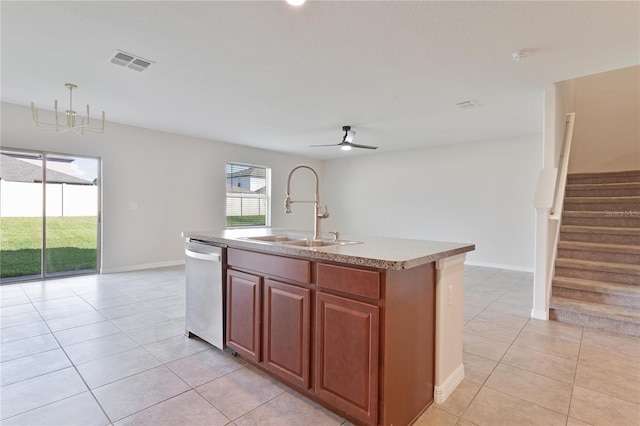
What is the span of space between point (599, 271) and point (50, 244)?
727 cm

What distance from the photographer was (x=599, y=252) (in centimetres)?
369

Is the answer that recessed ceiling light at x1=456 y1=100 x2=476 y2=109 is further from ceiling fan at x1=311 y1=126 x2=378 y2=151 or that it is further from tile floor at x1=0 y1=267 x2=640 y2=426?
tile floor at x1=0 y1=267 x2=640 y2=426

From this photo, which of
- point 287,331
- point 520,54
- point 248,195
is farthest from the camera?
point 248,195

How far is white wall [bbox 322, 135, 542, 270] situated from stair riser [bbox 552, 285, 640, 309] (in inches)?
94.9

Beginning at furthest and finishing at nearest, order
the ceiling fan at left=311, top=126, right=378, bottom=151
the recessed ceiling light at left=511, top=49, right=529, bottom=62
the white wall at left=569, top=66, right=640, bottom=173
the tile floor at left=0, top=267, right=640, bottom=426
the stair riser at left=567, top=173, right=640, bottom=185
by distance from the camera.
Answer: the white wall at left=569, top=66, right=640, bottom=173 → the ceiling fan at left=311, top=126, right=378, bottom=151 → the stair riser at left=567, top=173, right=640, bottom=185 → the recessed ceiling light at left=511, top=49, right=529, bottom=62 → the tile floor at left=0, top=267, right=640, bottom=426

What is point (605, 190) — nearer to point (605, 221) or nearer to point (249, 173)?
point (605, 221)

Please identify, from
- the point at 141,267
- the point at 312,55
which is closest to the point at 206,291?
the point at 312,55

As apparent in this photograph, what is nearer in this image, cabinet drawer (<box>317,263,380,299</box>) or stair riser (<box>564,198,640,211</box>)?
cabinet drawer (<box>317,263,380,299</box>)

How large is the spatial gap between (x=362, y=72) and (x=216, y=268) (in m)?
2.28

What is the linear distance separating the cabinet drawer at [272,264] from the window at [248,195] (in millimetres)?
4819

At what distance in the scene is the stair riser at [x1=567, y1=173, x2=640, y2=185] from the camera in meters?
4.62

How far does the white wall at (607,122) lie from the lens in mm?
5160

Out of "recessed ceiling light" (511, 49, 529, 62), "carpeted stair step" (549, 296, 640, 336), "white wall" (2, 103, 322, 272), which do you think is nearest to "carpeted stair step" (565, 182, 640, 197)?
"carpeted stair step" (549, 296, 640, 336)

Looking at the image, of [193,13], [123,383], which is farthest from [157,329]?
[193,13]
